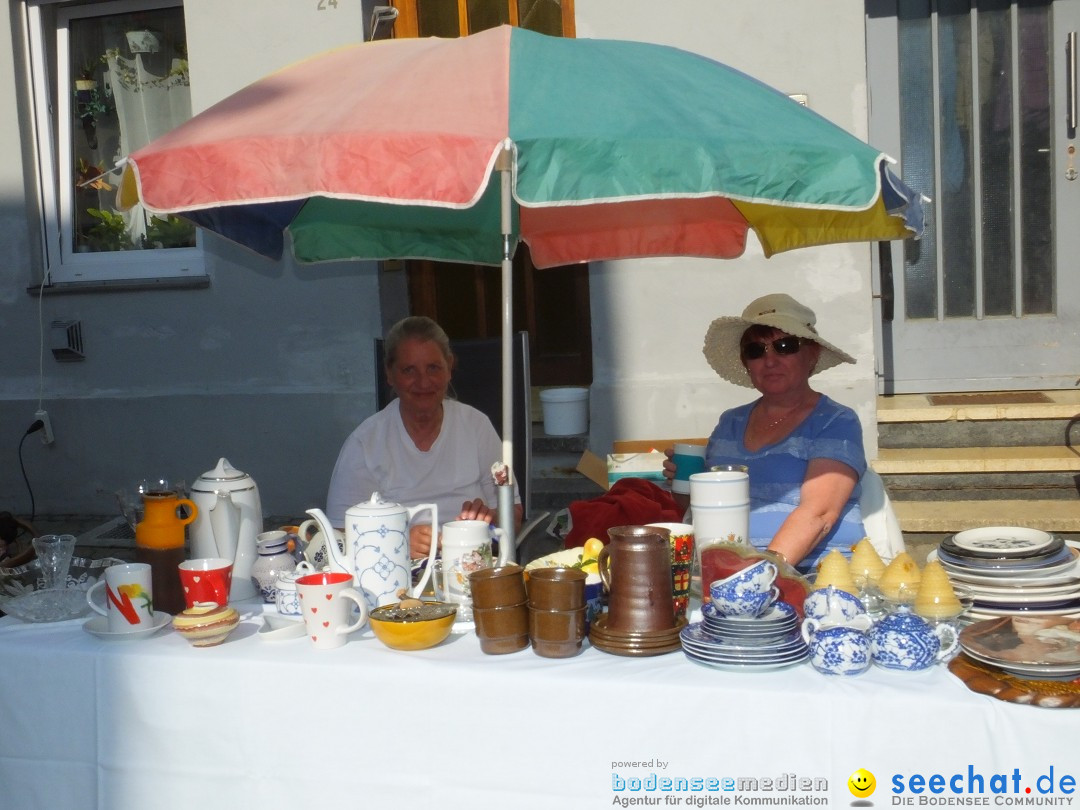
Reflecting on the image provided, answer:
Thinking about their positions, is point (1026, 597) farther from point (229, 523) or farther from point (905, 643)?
point (229, 523)

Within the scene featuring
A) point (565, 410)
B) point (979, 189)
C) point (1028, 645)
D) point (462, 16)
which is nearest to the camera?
point (1028, 645)

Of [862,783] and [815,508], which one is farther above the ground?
[815,508]

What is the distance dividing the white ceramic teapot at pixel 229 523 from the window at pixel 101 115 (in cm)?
420

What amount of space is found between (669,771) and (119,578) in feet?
3.80

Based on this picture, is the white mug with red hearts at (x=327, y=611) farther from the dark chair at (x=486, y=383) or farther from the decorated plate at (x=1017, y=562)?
the dark chair at (x=486, y=383)

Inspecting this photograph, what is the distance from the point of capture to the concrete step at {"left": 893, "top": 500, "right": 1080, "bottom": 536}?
4602mm

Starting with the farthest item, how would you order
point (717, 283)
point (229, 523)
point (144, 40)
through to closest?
point (144, 40)
point (717, 283)
point (229, 523)

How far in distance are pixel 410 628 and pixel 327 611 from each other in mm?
182

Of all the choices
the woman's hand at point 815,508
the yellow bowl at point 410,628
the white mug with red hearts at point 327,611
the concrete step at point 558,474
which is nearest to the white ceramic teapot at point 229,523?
the white mug with red hearts at point 327,611

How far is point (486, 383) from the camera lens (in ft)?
13.4

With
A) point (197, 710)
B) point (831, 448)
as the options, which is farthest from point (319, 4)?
point (197, 710)

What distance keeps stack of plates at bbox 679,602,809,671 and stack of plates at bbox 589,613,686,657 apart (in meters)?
0.04

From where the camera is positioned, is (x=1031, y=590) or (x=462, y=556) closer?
(x=1031, y=590)

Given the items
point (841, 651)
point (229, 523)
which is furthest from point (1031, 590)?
point (229, 523)
